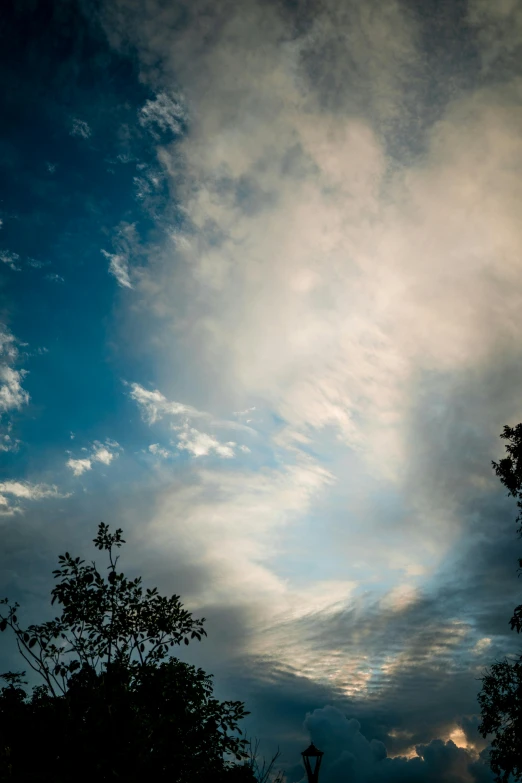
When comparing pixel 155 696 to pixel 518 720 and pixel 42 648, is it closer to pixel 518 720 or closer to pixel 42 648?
pixel 42 648

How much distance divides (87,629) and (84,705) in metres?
1.43

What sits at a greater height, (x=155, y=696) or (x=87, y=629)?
(x=87, y=629)

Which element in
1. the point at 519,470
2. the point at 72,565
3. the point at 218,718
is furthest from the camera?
the point at 519,470

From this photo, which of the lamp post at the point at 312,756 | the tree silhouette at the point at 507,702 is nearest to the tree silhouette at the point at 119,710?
the lamp post at the point at 312,756

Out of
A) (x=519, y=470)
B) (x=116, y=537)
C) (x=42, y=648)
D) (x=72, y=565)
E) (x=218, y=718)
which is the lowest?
(x=218, y=718)

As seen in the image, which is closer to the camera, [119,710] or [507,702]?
[119,710]

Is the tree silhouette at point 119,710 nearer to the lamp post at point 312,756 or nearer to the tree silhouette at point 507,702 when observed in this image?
the lamp post at point 312,756

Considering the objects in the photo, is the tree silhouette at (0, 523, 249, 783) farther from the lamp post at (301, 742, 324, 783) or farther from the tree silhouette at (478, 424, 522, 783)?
the tree silhouette at (478, 424, 522, 783)

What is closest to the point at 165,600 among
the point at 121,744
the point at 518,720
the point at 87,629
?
the point at 87,629

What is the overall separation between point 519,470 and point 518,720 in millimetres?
10354

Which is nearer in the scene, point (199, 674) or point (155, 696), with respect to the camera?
point (155, 696)

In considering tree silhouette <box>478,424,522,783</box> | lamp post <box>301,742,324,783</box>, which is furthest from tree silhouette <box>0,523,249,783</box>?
tree silhouette <box>478,424,522,783</box>

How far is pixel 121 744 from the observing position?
7.12 metres

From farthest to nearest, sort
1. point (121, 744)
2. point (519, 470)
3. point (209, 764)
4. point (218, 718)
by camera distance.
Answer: point (519, 470) < point (218, 718) < point (209, 764) < point (121, 744)
